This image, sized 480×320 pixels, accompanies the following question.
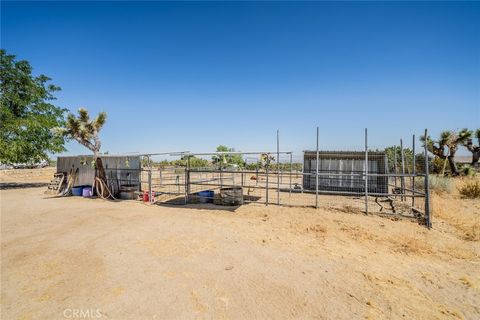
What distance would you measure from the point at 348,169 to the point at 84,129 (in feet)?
81.3

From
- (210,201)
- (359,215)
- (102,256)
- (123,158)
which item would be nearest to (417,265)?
(359,215)

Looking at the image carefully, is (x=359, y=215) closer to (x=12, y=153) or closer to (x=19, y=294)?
(x=19, y=294)

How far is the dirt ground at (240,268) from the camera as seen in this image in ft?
12.3

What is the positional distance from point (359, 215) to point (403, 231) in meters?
1.96

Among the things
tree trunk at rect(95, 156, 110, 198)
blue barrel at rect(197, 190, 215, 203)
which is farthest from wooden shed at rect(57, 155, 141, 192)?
blue barrel at rect(197, 190, 215, 203)

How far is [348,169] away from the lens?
17.5 meters

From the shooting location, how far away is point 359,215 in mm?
9648

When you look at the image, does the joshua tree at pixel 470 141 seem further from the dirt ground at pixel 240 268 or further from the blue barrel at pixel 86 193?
the blue barrel at pixel 86 193

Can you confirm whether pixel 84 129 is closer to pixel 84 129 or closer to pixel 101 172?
pixel 84 129

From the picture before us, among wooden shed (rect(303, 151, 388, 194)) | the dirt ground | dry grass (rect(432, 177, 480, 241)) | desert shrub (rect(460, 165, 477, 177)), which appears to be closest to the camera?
the dirt ground

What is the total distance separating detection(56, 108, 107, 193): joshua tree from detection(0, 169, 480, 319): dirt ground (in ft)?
54.8

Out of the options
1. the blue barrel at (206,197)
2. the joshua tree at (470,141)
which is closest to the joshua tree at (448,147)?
the joshua tree at (470,141)

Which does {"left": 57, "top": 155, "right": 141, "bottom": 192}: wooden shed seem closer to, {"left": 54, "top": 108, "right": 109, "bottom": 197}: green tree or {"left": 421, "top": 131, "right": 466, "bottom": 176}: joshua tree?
{"left": 54, "top": 108, "right": 109, "bottom": 197}: green tree

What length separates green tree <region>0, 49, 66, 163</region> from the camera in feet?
59.2
